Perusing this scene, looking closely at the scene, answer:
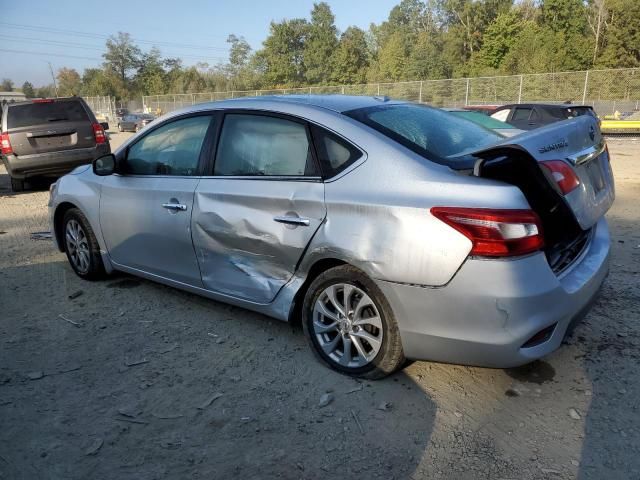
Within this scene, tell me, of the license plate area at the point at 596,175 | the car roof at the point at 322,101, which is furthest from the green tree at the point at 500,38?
the license plate area at the point at 596,175

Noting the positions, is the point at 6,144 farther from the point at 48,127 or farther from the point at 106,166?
the point at 106,166

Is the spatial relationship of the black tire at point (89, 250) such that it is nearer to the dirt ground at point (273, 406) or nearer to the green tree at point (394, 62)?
the dirt ground at point (273, 406)

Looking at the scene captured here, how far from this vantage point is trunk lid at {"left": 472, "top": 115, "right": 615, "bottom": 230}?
101 inches

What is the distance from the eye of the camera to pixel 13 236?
6852 millimetres

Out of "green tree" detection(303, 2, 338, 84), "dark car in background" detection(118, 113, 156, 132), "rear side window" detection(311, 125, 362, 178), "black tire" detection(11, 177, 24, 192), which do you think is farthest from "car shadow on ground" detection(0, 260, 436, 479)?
"green tree" detection(303, 2, 338, 84)

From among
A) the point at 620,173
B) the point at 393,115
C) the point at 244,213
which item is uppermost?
the point at 393,115

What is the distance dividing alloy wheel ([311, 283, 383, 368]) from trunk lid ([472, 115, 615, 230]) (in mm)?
964

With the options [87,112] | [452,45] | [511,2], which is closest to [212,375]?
[87,112]

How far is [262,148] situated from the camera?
3406 millimetres

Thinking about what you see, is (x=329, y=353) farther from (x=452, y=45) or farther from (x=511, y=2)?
(x=511, y=2)

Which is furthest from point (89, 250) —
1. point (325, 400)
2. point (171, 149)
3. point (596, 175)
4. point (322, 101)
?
point (596, 175)

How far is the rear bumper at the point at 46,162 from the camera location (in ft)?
32.5

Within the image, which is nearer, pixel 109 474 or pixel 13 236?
pixel 109 474

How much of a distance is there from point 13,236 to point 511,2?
7252 centimetres
